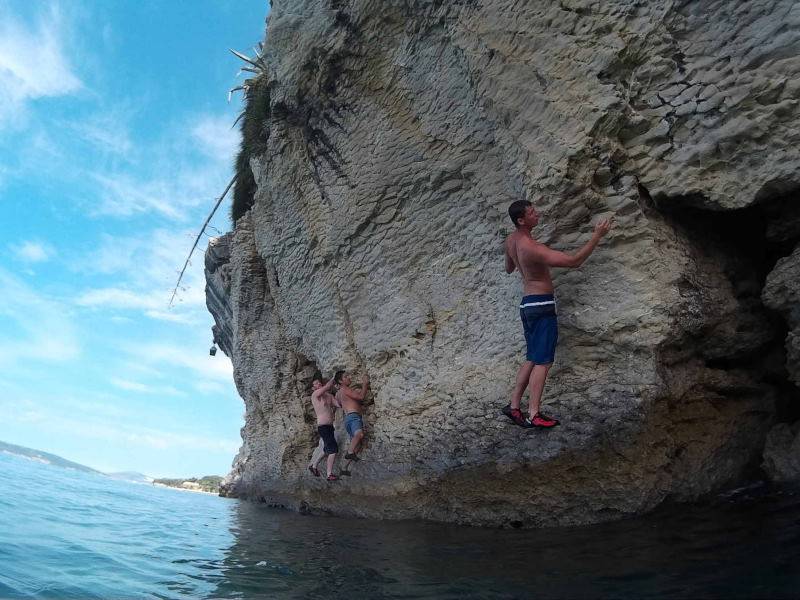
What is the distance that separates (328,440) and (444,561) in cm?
470

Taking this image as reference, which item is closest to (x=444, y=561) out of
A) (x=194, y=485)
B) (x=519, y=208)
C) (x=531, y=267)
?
(x=531, y=267)

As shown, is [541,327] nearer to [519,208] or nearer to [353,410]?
[519,208]

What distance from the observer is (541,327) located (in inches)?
185

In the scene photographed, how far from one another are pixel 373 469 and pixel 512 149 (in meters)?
4.59

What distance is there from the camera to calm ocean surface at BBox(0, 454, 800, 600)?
117 inches

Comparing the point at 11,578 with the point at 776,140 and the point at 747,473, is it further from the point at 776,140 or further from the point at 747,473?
the point at 776,140

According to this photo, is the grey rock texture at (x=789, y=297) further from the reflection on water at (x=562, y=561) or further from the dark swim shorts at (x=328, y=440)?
the dark swim shorts at (x=328, y=440)

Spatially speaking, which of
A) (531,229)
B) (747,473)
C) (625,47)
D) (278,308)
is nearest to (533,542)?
(747,473)

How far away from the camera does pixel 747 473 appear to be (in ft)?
16.1

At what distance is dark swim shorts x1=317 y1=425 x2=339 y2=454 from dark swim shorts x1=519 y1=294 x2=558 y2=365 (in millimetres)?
4703

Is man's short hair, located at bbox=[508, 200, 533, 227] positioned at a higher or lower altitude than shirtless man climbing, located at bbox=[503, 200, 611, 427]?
higher

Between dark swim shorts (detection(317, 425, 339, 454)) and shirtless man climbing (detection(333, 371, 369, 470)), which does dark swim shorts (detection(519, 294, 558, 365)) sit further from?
dark swim shorts (detection(317, 425, 339, 454))

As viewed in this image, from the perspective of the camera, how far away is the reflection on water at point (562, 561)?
2879mm

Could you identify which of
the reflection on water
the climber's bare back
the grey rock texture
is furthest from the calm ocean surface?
the climber's bare back
